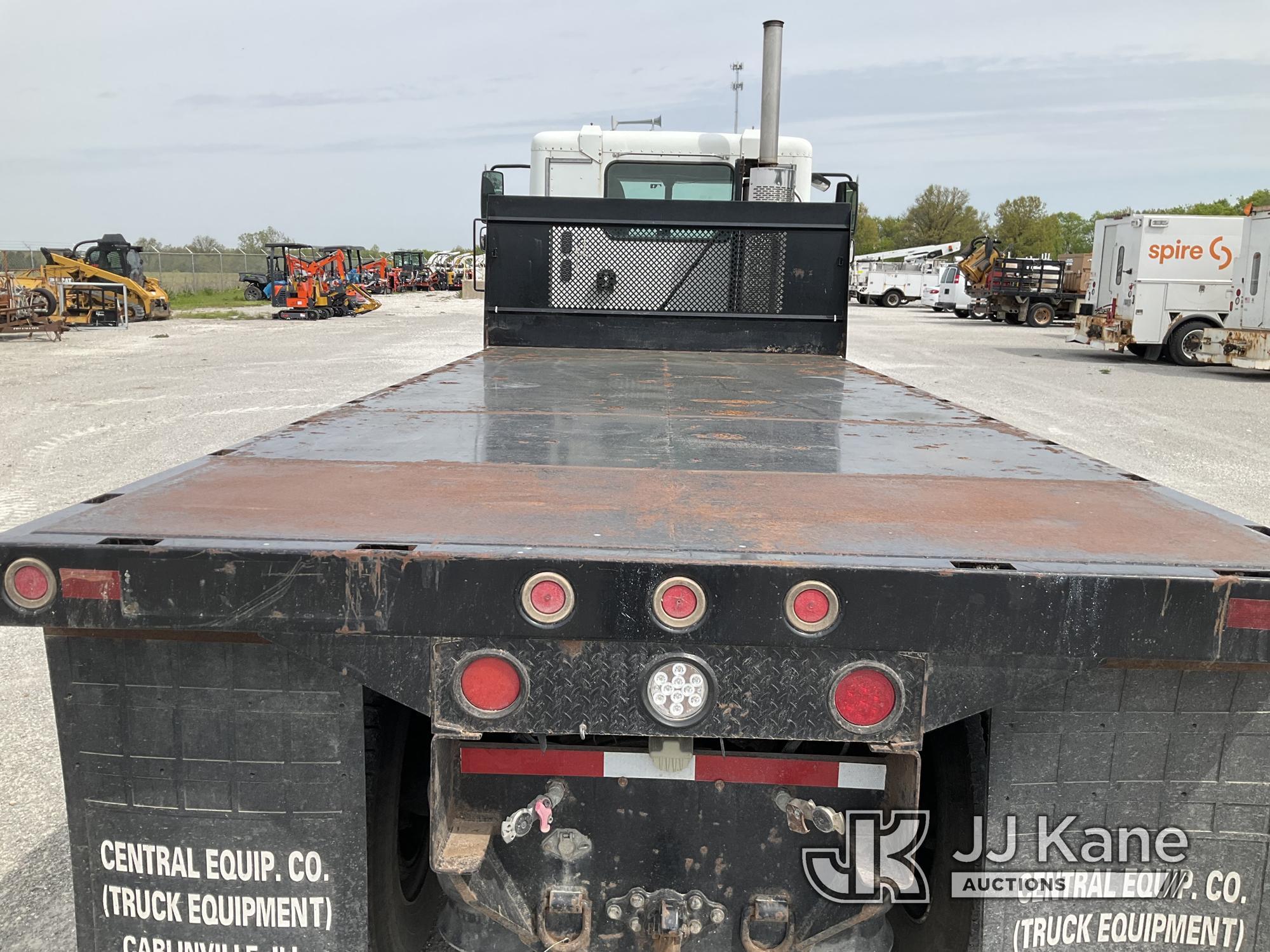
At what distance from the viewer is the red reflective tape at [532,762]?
7.13ft

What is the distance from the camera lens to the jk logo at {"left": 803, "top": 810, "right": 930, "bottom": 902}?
7.05ft

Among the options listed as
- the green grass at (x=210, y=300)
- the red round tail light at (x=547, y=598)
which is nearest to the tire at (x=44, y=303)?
the green grass at (x=210, y=300)

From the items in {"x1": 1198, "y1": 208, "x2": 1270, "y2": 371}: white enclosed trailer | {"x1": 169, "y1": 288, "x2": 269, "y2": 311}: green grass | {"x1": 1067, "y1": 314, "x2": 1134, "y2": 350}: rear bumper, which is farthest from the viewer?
{"x1": 169, "y1": 288, "x2": 269, "y2": 311}: green grass

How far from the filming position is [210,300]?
45.8 metres

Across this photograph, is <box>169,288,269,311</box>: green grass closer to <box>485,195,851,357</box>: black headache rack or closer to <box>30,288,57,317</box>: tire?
<box>30,288,57,317</box>: tire

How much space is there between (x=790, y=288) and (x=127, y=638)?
15.2 feet

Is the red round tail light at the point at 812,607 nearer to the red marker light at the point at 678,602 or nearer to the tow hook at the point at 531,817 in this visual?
the red marker light at the point at 678,602

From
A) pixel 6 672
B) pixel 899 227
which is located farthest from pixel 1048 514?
pixel 899 227

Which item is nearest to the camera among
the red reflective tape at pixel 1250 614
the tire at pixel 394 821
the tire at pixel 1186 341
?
the red reflective tape at pixel 1250 614

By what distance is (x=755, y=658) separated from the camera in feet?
6.19

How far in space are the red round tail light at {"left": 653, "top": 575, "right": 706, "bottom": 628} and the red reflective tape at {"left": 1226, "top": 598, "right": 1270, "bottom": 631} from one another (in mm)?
913

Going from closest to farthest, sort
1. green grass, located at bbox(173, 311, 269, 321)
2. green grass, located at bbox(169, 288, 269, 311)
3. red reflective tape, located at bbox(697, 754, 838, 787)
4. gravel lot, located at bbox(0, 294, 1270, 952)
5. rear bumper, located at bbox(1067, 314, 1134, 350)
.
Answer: red reflective tape, located at bbox(697, 754, 838, 787), gravel lot, located at bbox(0, 294, 1270, 952), rear bumper, located at bbox(1067, 314, 1134, 350), green grass, located at bbox(173, 311, 269, 321), green grass, located at bbox(169, 288, 269, 311)

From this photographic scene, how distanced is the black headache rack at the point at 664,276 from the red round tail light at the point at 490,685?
436 cm

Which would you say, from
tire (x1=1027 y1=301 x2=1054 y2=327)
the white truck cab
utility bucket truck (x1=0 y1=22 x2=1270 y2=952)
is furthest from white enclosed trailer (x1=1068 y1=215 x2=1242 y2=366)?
utility bucket truck (x1=0 y1=22 x2=1270 y2=952)
